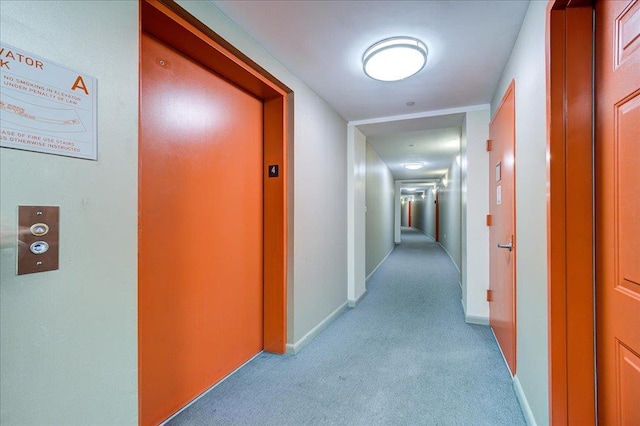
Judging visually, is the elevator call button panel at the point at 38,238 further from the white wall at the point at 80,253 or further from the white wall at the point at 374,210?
the white wall at the point at 374,210

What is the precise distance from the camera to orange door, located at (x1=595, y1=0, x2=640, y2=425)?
35.6 inches

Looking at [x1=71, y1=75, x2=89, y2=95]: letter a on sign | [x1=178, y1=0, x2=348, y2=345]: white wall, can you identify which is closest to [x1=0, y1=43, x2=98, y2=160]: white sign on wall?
[x1=71, y1=75, x2=89, y2=95]: letter a on sign

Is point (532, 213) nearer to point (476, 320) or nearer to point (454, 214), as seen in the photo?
point (476, 320)

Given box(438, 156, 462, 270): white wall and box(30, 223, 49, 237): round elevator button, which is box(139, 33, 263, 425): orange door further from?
box(438, 156, 462, 270): white wall

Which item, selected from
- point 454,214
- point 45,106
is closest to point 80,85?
point 45,106

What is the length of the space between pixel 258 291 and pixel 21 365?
1578 millimetres

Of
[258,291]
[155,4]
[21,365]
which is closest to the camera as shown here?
[21,365]

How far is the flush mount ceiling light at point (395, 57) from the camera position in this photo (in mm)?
1864

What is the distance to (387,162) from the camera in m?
6.92

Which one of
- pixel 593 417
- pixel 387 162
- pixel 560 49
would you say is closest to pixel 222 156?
pixel 560 49

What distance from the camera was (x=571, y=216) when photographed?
3.87 ft

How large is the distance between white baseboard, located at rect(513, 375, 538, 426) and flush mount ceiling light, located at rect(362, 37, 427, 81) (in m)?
2.23

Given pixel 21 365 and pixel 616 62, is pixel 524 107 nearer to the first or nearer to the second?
pixel 616 62

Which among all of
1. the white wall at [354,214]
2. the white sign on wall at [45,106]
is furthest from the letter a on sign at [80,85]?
the white wall at [354,214]
